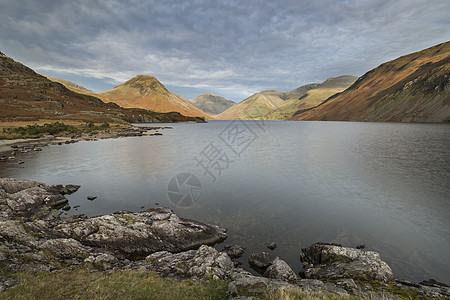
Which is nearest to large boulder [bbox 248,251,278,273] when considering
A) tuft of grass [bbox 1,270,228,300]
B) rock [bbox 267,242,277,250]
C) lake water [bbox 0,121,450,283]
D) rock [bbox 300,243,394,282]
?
lake water [bbox 0,121,450,283]

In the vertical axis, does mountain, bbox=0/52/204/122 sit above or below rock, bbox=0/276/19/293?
above

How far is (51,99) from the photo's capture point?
17612 cm

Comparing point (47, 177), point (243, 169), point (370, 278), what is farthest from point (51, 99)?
point (370, 278)

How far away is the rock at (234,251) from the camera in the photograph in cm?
1541

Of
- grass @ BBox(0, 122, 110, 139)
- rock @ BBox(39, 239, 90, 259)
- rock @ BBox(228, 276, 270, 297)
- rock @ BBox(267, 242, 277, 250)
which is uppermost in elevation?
grass @ BBox(0, 122, 110, 139)

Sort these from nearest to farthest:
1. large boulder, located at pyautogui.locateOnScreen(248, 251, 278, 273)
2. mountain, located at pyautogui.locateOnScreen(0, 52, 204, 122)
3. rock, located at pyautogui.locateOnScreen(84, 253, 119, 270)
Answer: rock, located at pyautogui.locateOnScreen(84, 253, 119, 270) → large boulder, located at pyautogui.locateOnScreen(248, 251, 278, 273) → mountain, located at pyautogui.locateOnScreen(0, 52, 204, 122)

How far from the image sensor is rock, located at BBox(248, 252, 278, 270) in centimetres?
1409

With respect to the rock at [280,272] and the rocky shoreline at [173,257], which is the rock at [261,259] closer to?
the rocky shoreline at [173,257]

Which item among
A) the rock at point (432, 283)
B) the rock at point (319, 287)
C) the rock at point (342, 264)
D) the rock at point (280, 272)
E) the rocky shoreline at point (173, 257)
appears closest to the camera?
the rock at point (319, 287)

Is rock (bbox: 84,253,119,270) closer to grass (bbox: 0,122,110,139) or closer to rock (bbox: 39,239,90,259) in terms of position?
rock (bbox: 39,239,90,259)

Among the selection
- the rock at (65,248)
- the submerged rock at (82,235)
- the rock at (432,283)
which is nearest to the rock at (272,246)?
the submerged rock at (82,235)

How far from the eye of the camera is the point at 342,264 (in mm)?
12695

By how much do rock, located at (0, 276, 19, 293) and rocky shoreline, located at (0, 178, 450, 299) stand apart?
1.2 inches

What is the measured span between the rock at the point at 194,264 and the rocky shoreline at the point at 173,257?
0.18ft
